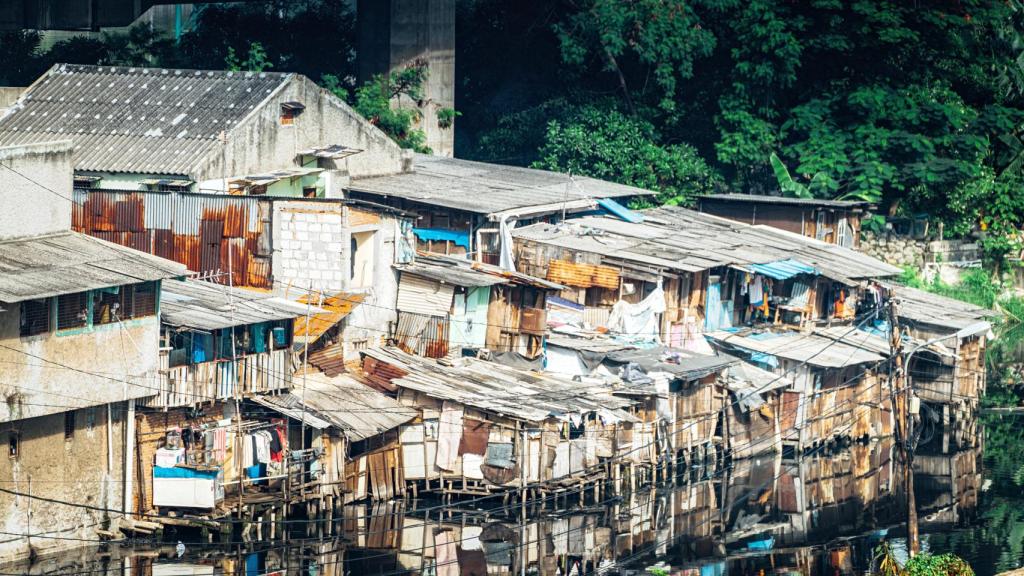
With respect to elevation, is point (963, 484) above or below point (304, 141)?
below

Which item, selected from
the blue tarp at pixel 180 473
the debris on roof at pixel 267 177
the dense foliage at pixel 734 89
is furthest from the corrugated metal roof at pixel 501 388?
the dense foliage at pixel 734 89

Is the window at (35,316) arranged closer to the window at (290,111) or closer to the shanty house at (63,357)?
the shanty house at (63,357)

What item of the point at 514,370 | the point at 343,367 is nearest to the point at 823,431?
the point at 514,370

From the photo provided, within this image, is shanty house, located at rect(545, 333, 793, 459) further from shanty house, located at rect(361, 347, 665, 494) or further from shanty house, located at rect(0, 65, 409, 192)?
shanty house, located at rect(0, 65, 409, 192)

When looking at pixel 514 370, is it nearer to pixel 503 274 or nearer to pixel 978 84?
pixel 503 274

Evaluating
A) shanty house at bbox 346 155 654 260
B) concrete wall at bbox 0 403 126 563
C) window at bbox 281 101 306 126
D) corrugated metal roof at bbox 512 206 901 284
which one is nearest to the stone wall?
corrugated metal roof at bbox 512 206 901 284

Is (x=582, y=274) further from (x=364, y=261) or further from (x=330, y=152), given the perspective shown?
(x=330, y=152)

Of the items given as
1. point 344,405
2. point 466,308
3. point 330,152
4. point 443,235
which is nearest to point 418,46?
point 330,152

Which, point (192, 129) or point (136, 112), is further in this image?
point (136, 112)
